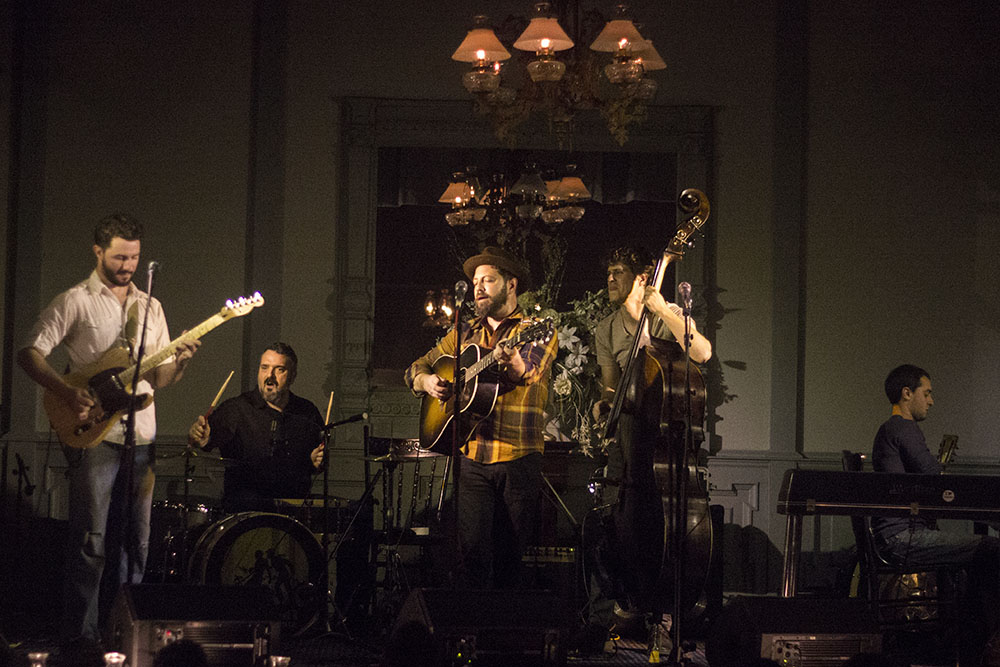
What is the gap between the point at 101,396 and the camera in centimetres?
497

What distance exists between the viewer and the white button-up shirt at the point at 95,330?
5.02 metres

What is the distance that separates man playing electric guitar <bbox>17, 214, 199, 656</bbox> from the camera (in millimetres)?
4957

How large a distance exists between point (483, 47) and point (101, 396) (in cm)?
264

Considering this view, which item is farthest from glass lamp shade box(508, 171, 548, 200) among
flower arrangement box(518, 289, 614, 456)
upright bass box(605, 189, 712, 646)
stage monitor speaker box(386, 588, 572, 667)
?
stage monitor speaker box(386, 588, 572, 667)

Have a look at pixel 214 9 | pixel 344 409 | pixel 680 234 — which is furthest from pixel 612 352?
pixel 214 9

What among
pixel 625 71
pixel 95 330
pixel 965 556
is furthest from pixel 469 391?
pixel 965 556

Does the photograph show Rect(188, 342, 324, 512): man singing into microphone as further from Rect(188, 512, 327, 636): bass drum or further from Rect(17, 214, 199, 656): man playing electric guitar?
Rect(17, 214, 199, 656): man playing electric guitar

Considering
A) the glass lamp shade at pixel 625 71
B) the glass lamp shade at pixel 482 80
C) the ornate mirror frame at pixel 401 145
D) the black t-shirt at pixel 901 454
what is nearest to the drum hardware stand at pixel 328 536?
the ornate mirror frame at pixel 401 145

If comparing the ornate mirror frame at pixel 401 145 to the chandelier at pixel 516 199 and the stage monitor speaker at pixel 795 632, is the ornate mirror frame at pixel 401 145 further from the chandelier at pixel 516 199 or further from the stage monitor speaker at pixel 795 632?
the stage monitor speaker at pixel 795 632

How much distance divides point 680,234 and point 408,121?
2.95 m

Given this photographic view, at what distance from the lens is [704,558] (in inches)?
195

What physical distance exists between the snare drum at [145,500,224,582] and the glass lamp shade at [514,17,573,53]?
2997 millimetres

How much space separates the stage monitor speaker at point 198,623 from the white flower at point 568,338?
320 cm

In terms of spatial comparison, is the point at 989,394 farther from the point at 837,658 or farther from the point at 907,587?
the point at 837,658
